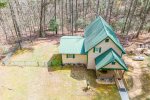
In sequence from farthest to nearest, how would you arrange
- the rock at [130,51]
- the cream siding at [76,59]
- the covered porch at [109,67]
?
the rock at [130,51], the cream siding at [76,59], the covered porch at [109,67]

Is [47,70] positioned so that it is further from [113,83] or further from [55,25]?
[55,25]

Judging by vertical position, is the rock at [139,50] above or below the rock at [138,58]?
above

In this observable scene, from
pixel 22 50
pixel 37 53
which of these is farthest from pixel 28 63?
pixel 22 50

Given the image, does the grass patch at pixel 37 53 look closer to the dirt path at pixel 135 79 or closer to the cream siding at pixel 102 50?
the cream siding at pixel 102 50

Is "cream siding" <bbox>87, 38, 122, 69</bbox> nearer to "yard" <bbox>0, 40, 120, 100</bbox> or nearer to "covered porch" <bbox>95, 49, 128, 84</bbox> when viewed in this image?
"covered porch" <bbox>95, 49, 128, 84</bbox>

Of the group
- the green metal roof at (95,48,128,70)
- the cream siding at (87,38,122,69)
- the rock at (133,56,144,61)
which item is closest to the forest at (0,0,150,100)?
the rock at (133,56,144,61)

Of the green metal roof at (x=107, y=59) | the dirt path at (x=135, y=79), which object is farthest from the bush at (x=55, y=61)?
the dirt path at (x=135, y=79)

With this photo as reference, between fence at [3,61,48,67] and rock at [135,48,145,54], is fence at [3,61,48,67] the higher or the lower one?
the lower one
